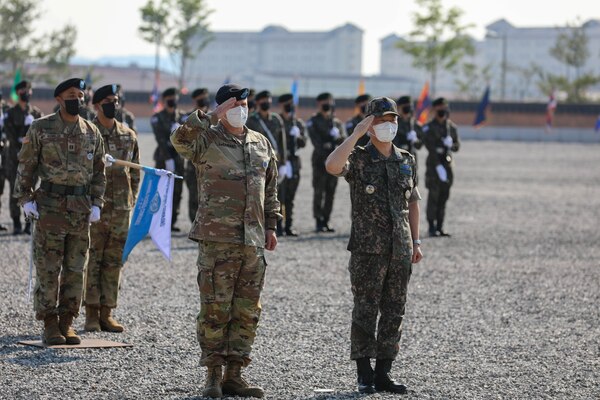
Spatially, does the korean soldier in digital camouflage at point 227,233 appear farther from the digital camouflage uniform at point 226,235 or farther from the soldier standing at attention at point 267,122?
the soldier standing at attention at point 267,122

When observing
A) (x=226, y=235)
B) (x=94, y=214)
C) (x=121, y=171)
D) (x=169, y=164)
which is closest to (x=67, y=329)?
(x=94, y=214)

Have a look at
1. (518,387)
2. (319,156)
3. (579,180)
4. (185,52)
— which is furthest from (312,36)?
(518,387)

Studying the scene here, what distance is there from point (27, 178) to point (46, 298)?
91 cm

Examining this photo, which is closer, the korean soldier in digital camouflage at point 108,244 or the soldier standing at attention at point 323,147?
the korean soldier in digital camouflage at point 108,244

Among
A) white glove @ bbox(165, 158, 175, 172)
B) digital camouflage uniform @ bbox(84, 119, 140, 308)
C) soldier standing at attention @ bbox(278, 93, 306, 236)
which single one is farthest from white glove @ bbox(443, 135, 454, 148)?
digital camouflage uniform @ bbox(84, 119, 140, 308)

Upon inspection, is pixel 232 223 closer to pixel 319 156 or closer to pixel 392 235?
pixel 392 235

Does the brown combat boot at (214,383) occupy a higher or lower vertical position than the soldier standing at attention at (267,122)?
lower

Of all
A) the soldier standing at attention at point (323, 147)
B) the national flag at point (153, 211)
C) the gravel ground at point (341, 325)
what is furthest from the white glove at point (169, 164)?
the national flag at point (153, 211)

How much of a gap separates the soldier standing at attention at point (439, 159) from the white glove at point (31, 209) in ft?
35.6

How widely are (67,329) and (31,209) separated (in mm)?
1028

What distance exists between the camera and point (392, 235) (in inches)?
318

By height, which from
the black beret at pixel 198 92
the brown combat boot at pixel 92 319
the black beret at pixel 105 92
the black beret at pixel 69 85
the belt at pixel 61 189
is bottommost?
the brown combat boot at pixel 92 319

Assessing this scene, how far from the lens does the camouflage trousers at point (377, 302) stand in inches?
319

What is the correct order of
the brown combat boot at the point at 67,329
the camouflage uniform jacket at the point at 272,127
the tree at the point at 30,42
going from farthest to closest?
1. the tree at the point at 30,42
2. the camouflage uniform jacket at the point at 272,127
3. the brown combat boot at the point at 67,329
